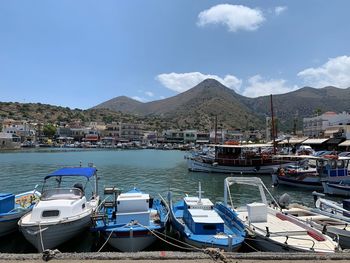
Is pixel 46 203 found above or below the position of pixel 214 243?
above

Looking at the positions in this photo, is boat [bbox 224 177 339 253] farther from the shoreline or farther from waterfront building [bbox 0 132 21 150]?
waterfront building [bbox 0 132 21 150]

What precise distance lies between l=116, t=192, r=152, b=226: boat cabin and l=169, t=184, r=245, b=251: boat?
1.58 metres

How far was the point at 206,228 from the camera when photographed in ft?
40.3

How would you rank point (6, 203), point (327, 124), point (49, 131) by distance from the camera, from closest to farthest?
point (6, 203) → point (327, 124) → point (49, 131)

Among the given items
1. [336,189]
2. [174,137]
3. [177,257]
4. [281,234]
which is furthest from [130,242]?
[174,137]

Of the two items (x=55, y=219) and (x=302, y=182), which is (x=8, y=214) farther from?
(x=302, y=182)

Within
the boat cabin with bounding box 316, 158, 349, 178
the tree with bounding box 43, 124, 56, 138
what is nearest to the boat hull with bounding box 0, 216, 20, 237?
the boat cabin with bounding box 316, 158, 349, 178

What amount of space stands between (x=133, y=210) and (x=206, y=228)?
326 cm

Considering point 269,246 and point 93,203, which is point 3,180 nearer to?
point 93,203

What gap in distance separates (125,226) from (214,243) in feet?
12.0

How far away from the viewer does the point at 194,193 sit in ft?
103

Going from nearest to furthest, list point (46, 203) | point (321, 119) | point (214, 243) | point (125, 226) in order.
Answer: point (214, 243)
point (125, 226)
point (46, 203)
point (321, 119)

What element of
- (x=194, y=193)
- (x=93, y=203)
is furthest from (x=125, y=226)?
(x=194, y=193)

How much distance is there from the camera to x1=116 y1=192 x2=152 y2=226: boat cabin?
13117 millimetres
